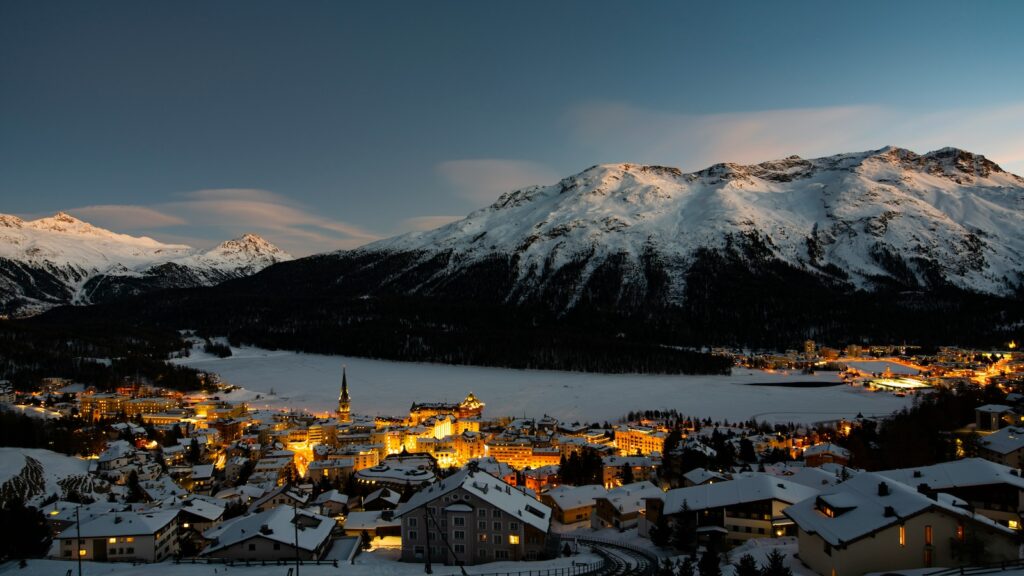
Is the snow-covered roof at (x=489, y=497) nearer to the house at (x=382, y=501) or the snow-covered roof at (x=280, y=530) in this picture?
the snow-covered roof at (x=280, y=530)

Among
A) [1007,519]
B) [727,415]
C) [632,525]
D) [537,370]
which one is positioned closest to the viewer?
[1007,519]

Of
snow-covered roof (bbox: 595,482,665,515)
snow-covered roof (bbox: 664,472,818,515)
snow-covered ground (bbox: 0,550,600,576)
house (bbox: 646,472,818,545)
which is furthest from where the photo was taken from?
snow-covered roof (bbox: 595,482,665,515)

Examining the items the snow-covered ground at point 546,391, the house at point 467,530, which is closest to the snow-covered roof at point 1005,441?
the house at point 467,530

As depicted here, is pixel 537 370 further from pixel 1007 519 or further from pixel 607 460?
pixel 1007 519

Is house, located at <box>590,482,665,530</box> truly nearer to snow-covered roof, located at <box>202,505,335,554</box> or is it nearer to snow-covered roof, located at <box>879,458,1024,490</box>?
snow-covered roof, located at <box>879,458,1024,490</box>

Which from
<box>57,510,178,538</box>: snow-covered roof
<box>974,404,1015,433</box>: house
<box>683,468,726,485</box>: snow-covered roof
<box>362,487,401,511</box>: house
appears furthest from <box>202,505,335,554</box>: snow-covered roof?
<box>974,404,1015,433</box>: house

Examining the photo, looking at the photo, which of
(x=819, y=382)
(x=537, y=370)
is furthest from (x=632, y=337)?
(x=819, y=382)
